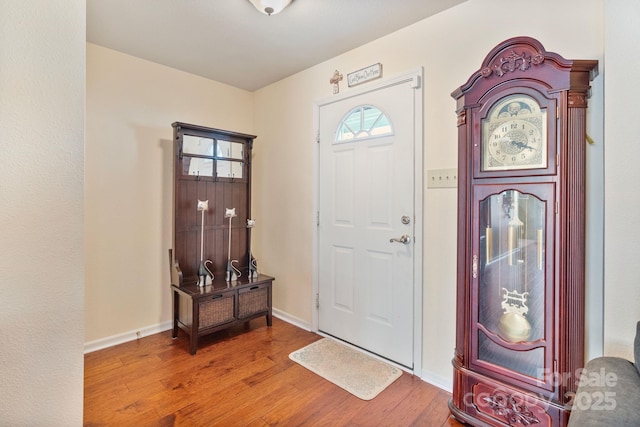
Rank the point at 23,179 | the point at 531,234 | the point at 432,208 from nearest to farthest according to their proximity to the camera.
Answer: the point at 23,179
the point at 531,234
the point at 432,208

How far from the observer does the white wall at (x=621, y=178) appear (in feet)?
4.40

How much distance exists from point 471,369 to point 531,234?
0.78 meters

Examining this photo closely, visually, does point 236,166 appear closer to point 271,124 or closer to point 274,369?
point 271,124

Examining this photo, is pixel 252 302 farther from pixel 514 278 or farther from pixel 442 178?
pixel 514 278

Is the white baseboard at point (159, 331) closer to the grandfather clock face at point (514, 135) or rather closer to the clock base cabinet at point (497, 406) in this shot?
the clock base cabinet at point (497, 406)

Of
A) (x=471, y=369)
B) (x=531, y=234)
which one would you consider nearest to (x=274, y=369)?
(x=471, y=369)

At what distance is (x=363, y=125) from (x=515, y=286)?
61.0 inches

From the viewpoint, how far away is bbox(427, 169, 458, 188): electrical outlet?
2.01 m

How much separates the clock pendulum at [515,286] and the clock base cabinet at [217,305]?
1967 mm

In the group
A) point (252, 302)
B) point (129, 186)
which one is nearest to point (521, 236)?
point (252, 302)

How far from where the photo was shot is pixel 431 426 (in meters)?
1.71

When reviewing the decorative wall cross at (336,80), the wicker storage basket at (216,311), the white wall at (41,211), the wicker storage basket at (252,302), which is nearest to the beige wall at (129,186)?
the wicker storage basket at (216,311)

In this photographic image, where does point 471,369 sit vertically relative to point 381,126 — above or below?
below

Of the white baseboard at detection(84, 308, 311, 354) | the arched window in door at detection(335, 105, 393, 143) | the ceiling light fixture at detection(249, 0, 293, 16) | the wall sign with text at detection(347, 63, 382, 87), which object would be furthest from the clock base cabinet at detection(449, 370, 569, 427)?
the ceiling light fixture at detection(249, 0, 293, 16)
